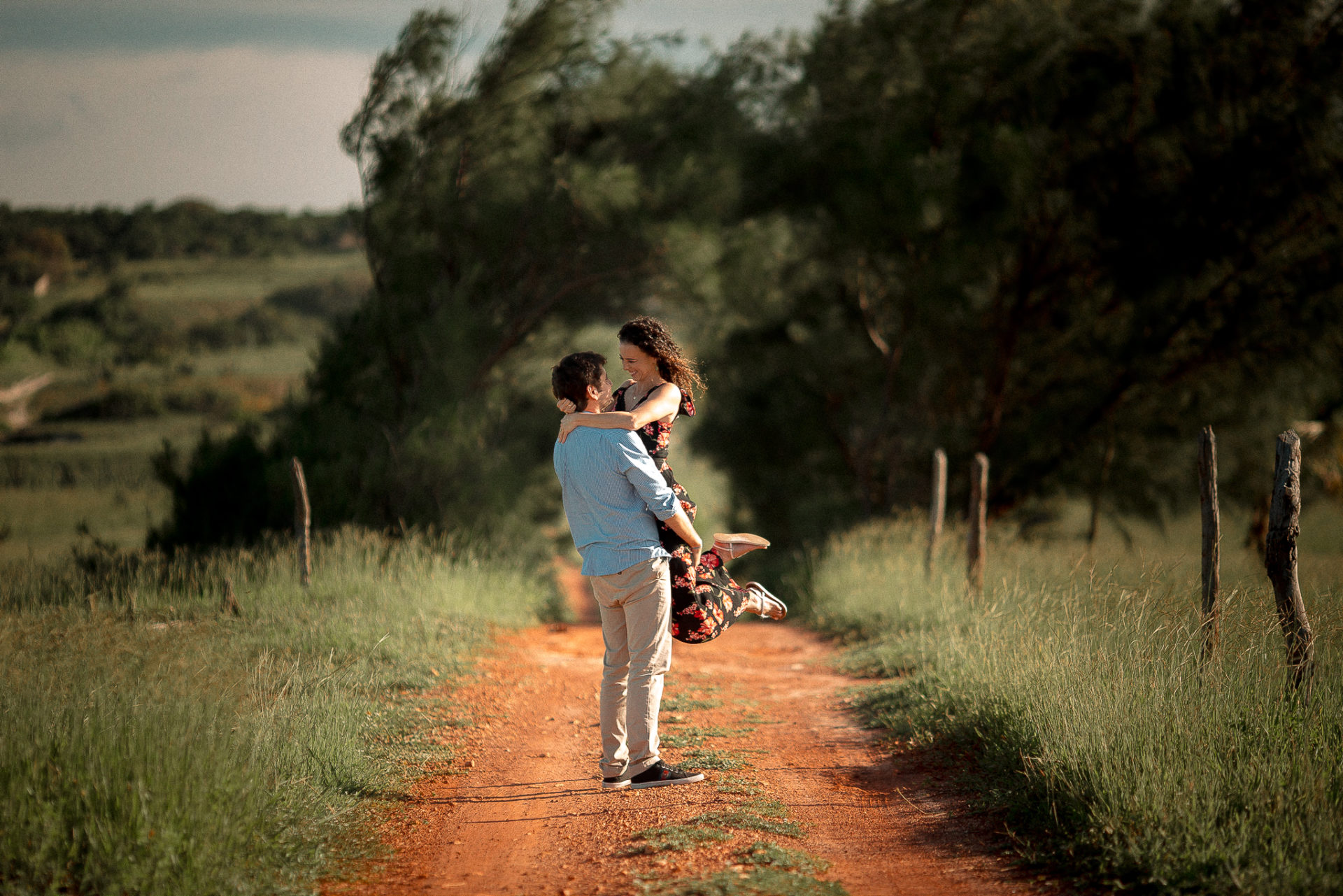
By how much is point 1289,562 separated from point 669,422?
3309 mm

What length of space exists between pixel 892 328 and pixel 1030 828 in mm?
14033

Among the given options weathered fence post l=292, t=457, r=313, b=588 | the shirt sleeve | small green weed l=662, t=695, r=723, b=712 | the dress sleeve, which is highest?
the dress sleeve

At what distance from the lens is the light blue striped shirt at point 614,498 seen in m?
4.42

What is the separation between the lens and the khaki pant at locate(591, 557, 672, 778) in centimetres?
457

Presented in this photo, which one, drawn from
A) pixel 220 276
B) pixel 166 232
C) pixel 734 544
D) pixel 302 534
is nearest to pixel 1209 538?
pixel 734 544

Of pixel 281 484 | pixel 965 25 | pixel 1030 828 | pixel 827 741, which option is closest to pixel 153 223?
pixel 281 484

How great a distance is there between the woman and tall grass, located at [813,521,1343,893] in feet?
5.50

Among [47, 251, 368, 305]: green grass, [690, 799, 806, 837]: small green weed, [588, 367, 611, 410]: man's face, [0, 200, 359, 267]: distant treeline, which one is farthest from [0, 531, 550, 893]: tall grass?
[47, 251, 368, 305]: green grass

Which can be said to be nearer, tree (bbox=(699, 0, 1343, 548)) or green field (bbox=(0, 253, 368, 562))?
tree (bbox=(699, 0, 1343, 548))

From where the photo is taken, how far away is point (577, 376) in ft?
15.1

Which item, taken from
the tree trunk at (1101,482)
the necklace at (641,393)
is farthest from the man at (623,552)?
the tree trunk at (1101,482)

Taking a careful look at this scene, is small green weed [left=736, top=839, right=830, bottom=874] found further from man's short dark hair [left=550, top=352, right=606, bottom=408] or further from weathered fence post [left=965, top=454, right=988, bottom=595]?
weathered fence post [left=965, top=454, right=988, bottom=595]

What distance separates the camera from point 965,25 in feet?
52.3

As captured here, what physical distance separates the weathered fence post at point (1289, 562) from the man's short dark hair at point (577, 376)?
3.48 meters
